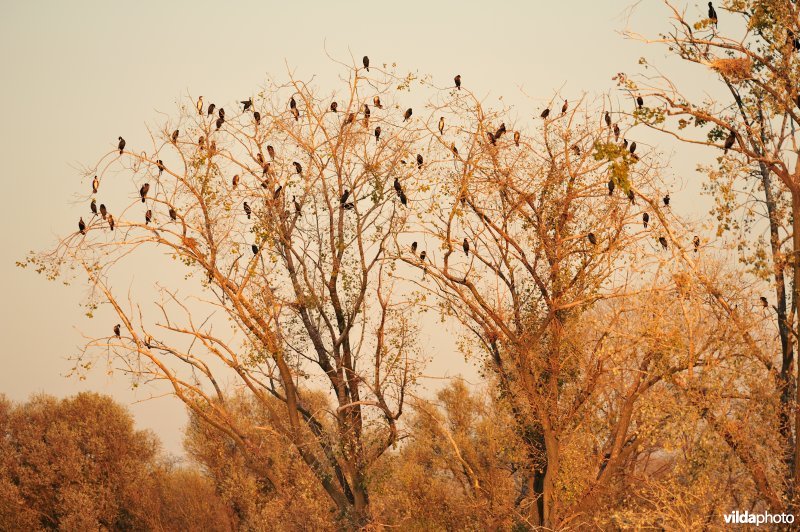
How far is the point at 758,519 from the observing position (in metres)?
20.1

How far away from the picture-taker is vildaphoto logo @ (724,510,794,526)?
727 inches

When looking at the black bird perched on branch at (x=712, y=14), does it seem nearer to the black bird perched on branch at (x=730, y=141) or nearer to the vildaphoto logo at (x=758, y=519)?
the black bird perched on branch at (x=730, y=141)

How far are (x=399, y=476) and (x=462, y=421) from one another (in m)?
7.14

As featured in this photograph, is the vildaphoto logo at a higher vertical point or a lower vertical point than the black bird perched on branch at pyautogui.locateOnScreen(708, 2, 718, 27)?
lower

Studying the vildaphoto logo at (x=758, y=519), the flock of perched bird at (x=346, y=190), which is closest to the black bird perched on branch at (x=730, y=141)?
the flock of perched bird at (x=346, y=190)

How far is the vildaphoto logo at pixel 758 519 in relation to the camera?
727 inches

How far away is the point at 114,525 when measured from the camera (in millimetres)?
43281

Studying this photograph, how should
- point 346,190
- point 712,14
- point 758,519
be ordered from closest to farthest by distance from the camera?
point 712,14 < point 758,519 < point 346,190

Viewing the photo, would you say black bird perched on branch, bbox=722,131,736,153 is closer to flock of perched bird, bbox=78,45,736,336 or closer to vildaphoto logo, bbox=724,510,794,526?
flock of perched bird, bbox=78,45,736,336

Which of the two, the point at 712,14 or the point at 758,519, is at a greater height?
the point at 712,14

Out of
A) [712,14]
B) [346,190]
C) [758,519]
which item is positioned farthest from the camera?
[346,190]

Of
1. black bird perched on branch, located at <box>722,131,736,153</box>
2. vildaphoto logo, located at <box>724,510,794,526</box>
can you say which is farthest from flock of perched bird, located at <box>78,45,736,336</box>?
vildaphoto logo, located at <box>724,510,794,526</box>

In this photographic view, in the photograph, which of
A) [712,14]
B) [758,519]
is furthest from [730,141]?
[758,519]

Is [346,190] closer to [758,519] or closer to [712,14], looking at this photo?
[712,14]
